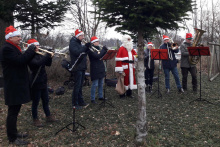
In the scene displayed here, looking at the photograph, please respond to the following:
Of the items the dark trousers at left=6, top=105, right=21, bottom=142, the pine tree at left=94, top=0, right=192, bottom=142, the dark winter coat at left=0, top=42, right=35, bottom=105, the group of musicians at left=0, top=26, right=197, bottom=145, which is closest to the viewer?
the pine tree at left=94, top=0, right=192, bottom=142

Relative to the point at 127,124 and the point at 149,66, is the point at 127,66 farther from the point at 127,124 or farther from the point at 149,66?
the point at 127,124

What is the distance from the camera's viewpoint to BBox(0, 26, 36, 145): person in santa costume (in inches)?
138

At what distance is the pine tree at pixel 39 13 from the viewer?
1244cm

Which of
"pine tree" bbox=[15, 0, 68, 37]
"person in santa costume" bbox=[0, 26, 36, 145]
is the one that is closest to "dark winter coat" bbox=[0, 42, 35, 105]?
"person in santa costume" bbox=[0, 26, 36, 145]

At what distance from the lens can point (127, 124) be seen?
15.0 feet

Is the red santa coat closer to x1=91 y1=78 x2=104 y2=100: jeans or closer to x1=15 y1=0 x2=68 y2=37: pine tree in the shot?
x1=91 y1=78 x2=104 y2=100: jeans

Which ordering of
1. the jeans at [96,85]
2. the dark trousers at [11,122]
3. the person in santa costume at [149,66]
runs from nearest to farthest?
the dark trousers at [11,122] → the jeans at [96,85] → the person in santa costume at [149,66]

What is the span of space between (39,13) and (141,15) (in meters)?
11.9

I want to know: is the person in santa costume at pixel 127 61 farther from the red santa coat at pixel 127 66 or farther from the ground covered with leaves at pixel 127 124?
the ground covered with leaves at pixel 127 124

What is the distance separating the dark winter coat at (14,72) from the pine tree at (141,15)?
5.64 feet

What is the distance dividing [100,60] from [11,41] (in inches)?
122

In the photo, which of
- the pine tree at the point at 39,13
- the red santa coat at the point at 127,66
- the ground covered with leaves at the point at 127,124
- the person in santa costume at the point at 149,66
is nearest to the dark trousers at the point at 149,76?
the person in santa costume at the point at 149,66

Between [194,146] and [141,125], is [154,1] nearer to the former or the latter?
[141,125]

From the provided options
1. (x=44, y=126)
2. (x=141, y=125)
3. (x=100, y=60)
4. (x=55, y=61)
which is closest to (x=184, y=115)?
(x=141, y=125)
